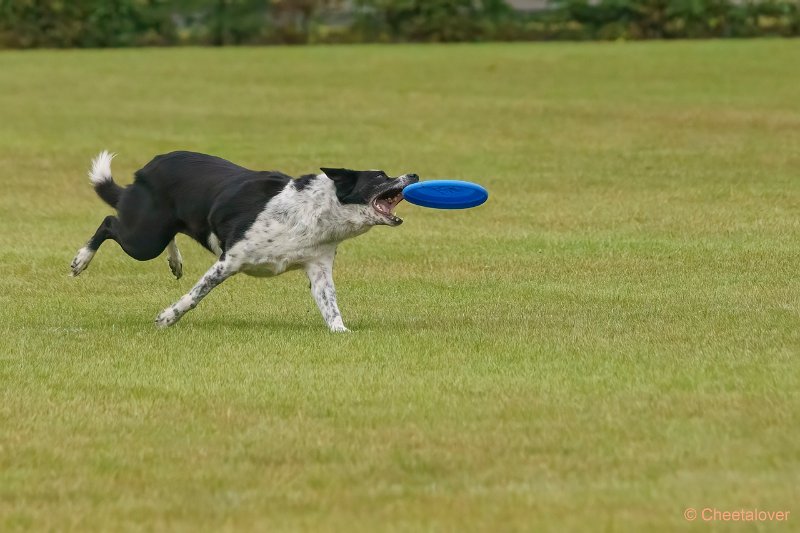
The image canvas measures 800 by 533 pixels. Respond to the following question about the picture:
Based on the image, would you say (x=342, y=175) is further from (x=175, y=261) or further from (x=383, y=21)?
(x=383, y=21)

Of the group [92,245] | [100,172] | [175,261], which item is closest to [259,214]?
[175,261]

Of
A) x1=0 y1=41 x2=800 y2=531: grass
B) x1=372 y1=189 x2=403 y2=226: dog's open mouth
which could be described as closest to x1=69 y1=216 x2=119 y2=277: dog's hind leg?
x1=0 y1=41 x2=800 y2=531: grass

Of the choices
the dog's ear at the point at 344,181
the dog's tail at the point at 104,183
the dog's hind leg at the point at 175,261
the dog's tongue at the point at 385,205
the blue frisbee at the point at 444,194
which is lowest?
the dog's hind leg at the point at 175,261

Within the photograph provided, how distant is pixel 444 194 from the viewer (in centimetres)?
1071

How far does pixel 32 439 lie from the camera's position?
23.7 ft

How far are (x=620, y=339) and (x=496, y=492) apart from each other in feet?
11.6

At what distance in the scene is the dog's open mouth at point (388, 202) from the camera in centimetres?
989

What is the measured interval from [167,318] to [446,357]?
2.19 metres

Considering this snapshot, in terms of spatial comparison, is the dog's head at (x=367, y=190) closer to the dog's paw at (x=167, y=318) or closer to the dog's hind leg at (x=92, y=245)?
the dog's paw at (x=167, y=318)

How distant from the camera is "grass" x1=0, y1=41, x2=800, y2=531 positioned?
621 cm

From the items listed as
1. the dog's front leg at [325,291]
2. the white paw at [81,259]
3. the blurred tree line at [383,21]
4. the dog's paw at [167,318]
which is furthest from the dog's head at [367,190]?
the blurred tree line at [383,21]

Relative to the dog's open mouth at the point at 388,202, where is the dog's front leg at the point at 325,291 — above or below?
below

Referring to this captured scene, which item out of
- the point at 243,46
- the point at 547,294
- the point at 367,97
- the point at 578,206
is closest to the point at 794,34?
the point at 243,46

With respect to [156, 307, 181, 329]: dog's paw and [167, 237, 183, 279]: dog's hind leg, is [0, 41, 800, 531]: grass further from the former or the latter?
[167, 237, 183, 279]: dog's hind leg
